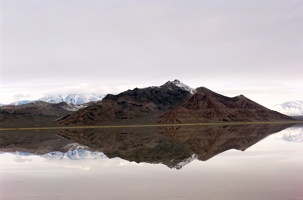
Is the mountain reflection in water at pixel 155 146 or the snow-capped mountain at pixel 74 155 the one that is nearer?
the mountain reflection in water at pixel 155 146

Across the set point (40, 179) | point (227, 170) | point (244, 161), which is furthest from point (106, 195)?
point (244, 161)

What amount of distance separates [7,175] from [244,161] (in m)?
15.7

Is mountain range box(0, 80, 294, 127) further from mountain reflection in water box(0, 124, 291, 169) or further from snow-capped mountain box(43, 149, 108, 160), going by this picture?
snow-capped mountain box(43, 149, 108, 160)

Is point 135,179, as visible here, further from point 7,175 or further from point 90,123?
point 90,123

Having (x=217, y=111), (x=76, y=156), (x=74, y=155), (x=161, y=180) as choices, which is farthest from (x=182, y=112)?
(x=161, y=180)

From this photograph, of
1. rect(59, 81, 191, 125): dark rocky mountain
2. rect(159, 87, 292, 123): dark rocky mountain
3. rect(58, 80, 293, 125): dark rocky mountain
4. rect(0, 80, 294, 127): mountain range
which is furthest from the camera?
rect(59, 81, 191, 125): dark rocky mountain

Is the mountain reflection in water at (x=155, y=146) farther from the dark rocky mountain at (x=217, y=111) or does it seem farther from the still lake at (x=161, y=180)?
the dark rocky mountain at (x=217, y=111)

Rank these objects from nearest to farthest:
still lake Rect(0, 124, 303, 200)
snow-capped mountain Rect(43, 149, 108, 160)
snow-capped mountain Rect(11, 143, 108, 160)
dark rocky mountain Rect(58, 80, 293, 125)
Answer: still lake Rect(0, 124, 303, 200)
snow-capped mountain Rect(43, 149, 108, 160)
snow-capped mountain Rect(11, 143, 108, 160)
dark rocky mountain Rect(58, 80, 293, 125)

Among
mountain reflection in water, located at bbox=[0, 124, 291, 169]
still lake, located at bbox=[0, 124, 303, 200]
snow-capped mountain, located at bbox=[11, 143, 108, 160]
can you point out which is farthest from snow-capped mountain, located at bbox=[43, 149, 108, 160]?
still lake, located at bbox=[0, 124, 303, 200]

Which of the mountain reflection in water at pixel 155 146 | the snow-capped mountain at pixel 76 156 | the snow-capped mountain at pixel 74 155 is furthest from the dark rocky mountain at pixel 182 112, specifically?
the snow-capped mountain at pixel 76 156

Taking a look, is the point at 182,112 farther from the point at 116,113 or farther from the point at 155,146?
the point at 155,146

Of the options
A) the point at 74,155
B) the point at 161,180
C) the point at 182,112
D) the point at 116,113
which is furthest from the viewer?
the point at 116,113

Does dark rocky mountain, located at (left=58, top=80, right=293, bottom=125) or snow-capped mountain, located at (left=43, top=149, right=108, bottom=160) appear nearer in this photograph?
snow-capped mountain, located at (left=43, top=149, right=108, bottom=160)

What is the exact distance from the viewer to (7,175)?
2256 centimetres
